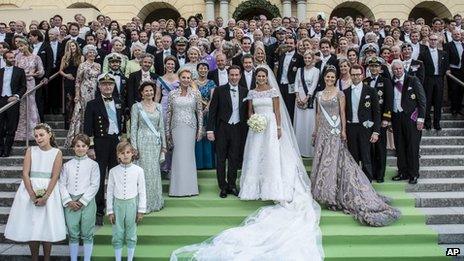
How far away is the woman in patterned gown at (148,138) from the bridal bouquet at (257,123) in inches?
50.7

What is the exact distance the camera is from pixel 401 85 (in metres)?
7.71

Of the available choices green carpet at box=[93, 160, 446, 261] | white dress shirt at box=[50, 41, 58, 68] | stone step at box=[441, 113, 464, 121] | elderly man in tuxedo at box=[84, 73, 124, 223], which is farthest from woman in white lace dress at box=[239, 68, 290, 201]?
white dress shirt at box=[50, 41, 58, 68]

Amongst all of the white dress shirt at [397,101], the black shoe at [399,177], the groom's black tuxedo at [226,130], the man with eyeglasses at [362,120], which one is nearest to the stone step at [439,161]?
the black shoe at [399,177]

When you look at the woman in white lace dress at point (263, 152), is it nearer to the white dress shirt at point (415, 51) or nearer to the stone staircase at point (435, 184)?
the stone staircase at point (435, 184)

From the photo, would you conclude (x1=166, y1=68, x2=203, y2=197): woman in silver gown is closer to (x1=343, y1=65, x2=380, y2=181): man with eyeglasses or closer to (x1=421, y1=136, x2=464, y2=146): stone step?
(x1=343, y1=65, x2=380, y2=181): man with eyeglasses

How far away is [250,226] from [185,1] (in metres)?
17.0

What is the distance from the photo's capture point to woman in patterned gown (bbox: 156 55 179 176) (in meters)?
7.67

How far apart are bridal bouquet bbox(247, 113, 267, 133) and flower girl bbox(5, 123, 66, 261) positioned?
8.59 feet

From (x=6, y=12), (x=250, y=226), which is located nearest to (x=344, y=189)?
(x=250, y=226)

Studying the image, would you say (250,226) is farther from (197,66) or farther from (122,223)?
(197,66)

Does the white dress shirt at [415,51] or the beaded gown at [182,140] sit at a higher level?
the white dress shirt at [415,51]

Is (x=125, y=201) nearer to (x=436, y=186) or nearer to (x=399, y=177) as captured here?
(x=399, y=177)

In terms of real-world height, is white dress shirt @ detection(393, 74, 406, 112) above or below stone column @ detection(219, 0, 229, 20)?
below

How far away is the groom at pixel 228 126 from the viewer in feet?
23.7
